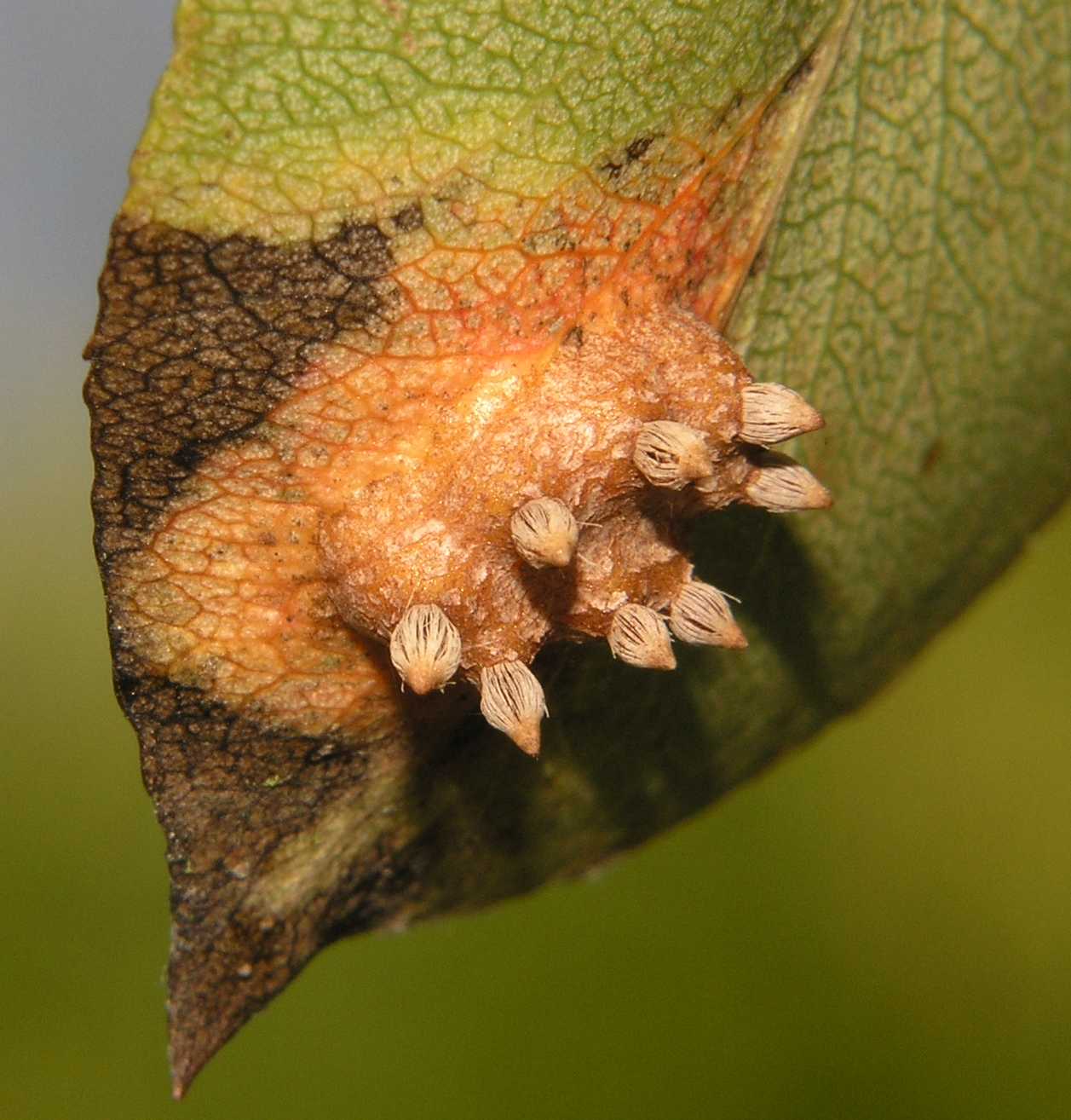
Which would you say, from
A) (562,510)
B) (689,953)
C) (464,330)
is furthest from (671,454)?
(689,953)

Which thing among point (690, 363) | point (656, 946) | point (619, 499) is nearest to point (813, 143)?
point (690, 363)

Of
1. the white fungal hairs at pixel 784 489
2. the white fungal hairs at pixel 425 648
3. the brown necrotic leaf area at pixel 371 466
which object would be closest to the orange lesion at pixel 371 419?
the brown necrotic leaf area at pixel 371 466

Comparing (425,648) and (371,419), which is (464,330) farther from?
(425,648)

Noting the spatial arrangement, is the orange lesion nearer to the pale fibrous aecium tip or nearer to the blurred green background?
the pale fibrous aecium tip

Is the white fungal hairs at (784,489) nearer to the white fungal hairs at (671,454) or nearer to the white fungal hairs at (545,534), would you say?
the white fungal hairs at (671,454)

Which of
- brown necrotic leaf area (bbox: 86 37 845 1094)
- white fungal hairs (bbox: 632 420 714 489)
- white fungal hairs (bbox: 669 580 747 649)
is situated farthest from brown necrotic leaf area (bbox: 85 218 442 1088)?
white fungal hairs (bbox: 669 580 747 649)

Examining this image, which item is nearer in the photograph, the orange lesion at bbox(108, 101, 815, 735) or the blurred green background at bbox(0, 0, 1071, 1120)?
the orange lesion at bbox(108, 101, 815, 735)

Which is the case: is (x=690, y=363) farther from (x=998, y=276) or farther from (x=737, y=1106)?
(x=737, y=1106)
